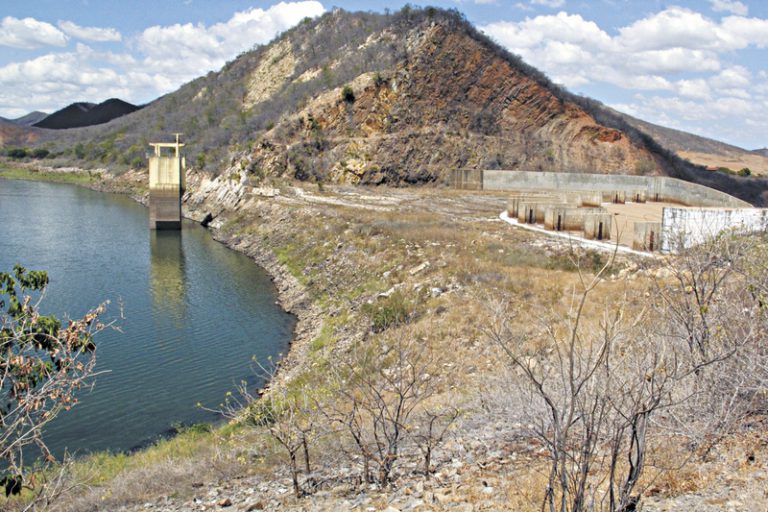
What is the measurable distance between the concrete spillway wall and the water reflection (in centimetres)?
2641

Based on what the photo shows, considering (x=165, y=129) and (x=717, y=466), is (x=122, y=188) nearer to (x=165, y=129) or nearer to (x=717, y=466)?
(x=165, y=129)

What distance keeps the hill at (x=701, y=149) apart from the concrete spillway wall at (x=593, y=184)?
51.9m

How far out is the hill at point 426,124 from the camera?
57.4m

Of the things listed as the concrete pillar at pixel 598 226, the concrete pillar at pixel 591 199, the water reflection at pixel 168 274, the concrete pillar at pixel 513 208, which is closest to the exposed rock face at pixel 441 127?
the water reflection at pixel 168 274

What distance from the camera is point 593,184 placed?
178 feet

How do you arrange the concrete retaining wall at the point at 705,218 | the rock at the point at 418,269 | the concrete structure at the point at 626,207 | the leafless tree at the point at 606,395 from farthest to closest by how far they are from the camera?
the rock at the point at 418,269 < the concrete structure at the point at 626,207 < the concrete retaining wall at the point at 705,218 < the leafless tree at the point at 606,395

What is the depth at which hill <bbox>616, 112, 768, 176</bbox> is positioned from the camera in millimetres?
103869

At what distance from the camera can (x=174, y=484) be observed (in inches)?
408

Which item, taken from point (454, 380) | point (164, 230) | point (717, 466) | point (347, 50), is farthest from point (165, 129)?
point (717, 466)

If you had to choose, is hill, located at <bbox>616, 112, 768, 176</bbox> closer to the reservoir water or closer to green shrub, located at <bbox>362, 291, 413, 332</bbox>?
the reservoir water

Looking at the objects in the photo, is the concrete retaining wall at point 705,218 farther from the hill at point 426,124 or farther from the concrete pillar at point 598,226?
the hill at point 426,124

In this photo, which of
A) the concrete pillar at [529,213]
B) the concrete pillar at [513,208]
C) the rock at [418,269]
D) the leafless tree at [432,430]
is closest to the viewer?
the leafless tree at [432,430]

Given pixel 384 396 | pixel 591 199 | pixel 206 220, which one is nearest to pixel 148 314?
pixel 384 396

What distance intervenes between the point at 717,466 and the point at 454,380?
7372 mm
